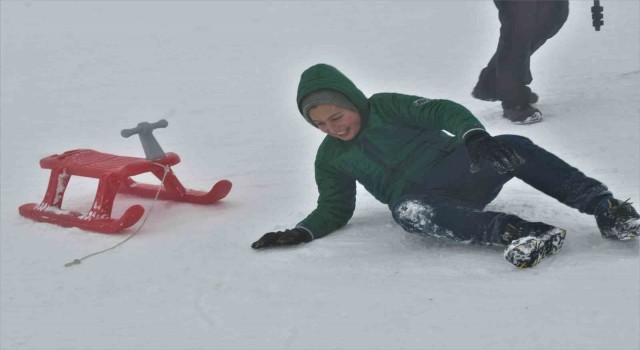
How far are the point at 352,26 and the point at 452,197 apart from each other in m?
6.29

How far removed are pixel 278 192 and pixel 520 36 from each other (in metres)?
2.04

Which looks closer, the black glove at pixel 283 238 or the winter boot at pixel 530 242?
the winter boot at pixel 530 242

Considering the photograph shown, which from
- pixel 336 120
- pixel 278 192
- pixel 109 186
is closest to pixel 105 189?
pixel 109 186

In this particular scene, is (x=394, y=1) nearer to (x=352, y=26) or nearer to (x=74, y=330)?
(x=352, y=26)

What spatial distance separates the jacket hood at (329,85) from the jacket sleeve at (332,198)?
0.31 m

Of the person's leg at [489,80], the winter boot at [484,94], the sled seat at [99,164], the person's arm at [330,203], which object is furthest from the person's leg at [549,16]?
the sled seat at [99,164]

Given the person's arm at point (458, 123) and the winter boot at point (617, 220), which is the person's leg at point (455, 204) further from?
the winter boot at point (617, 220)

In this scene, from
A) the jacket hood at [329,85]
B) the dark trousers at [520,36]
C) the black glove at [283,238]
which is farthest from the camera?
the dark trousers at [520,36]

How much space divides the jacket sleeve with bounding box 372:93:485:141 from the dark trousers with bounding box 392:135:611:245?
0.56ft

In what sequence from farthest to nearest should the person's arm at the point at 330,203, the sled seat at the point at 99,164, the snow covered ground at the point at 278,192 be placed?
the sled seat at the point at 99,164, the person's arm at the point at 330,203, the snow covered ground at the point at 278,192

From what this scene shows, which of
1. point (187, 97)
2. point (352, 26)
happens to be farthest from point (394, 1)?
point (187, 97)

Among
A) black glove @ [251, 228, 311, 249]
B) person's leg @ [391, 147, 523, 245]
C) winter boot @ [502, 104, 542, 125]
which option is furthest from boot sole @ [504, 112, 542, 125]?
black glove @ [251, 228, 311, 249]

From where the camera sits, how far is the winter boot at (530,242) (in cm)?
289

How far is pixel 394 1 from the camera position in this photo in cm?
1025
